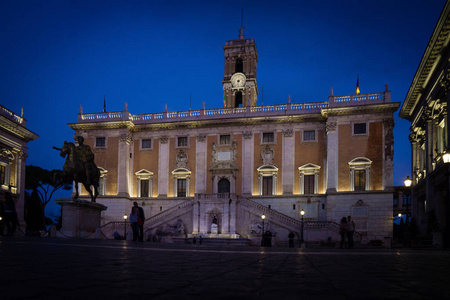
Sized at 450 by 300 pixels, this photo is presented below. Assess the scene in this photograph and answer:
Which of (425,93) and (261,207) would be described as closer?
(425,93)

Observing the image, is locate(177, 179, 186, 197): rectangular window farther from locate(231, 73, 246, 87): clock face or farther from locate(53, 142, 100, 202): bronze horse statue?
locate(53, 142, 100, 202): bronze horse statue

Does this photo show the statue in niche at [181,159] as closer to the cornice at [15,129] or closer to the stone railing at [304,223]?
the stone railing at [304,223]

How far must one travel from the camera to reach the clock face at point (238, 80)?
49.6 metres

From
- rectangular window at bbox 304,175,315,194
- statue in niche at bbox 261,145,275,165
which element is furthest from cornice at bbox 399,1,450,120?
statue in niche at bbox 261,145,275,165

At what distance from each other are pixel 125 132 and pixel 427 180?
26413 millimetres

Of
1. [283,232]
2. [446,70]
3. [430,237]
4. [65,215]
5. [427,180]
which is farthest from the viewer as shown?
[283,232]

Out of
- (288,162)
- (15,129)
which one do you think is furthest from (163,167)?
(15,129)

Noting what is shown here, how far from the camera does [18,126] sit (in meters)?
34.5

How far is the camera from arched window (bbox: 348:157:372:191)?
3628 cm

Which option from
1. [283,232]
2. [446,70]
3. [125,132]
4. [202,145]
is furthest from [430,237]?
[125,132]

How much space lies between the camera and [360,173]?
36531 mm

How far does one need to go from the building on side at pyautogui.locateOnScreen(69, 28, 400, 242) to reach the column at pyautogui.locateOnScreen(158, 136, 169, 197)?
93mm

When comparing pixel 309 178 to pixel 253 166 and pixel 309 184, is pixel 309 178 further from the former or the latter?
pixel 253 166

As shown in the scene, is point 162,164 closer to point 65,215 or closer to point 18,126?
point 18,126
